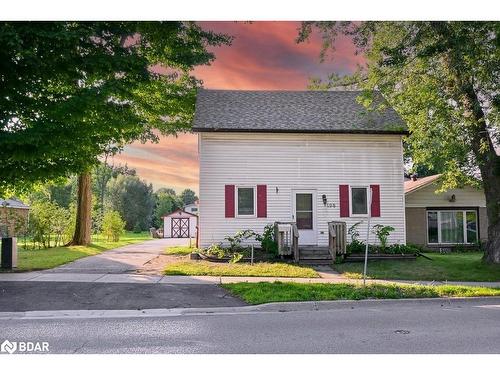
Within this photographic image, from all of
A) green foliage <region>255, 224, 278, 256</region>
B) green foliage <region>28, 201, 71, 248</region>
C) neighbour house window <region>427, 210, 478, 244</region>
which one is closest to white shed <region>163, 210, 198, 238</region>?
green foliage <region>28, 201, 71, 248</region>

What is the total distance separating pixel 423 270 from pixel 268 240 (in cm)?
497

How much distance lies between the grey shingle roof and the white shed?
29.7 metres

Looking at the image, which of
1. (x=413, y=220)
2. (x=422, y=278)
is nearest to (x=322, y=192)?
(x=422, y=278)

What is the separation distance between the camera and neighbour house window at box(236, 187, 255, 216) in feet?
51.0

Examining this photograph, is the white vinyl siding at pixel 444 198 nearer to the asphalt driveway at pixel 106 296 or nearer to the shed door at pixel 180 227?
the asphalt driveway at pixel 106 296

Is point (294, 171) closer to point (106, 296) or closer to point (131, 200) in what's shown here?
point (106, 296)

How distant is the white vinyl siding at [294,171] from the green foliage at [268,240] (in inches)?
17.2

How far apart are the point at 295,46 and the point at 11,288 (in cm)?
874

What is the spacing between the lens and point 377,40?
12.9 metres

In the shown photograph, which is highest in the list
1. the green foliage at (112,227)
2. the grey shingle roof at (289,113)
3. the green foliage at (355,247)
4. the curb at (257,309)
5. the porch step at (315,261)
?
the grey shingle roof at (289,113)

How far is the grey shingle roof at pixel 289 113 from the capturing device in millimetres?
15703

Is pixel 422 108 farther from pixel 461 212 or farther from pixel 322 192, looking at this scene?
pixel 461 212

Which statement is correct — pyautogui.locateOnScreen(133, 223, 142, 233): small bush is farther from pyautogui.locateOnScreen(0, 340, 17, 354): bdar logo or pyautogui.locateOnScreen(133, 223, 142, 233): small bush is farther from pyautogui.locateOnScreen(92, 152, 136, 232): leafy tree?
pyautogui.locateOnScreen(0, 340, 17, 354): bdar logo

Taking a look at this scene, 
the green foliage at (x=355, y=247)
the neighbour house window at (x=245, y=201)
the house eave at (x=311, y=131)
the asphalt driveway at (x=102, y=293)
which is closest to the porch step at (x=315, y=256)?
the green foliage at (x=355, y=247)
